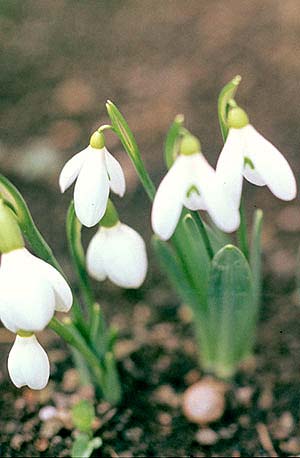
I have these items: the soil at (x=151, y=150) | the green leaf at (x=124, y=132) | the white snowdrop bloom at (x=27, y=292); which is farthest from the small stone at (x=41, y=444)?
the green leaf at (x=124, y=132)

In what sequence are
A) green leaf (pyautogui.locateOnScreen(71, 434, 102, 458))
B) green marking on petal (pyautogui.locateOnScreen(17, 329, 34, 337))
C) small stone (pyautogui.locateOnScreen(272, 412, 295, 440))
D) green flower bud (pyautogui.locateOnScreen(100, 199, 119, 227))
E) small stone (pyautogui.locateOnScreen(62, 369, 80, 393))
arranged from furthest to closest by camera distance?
small stone (pyautogui.locateOnScreen(62, 369, 80, 393)) → small stone (pyautogui.locateOnScreen(272, 412, 295, 440)) → green leaf (pyautogui.locateOnScreen(71, 434, 102, 458)) → green flower bud (pyautogui.locateOnScreen(100, 199, 119, 227)) → green marking on petal (pyautogui.locateOnScreen(17, 329, 34, 337))

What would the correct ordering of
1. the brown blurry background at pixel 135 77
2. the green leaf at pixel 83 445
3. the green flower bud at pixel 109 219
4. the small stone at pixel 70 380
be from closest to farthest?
1. the green flower bud at pixel 109 219
2. the green leaf at pixel 83 445
3. the small stone at pixel 70 380
4. the brown blurry background at pixel 135 77

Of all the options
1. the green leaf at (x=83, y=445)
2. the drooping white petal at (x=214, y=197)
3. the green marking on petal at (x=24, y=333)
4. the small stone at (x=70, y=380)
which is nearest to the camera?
the drooping white petal at (x=214, y=197)

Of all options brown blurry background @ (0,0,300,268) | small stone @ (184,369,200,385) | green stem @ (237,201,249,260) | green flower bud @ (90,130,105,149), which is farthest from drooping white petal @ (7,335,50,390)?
brown blurry background @ (0,0,300,268)

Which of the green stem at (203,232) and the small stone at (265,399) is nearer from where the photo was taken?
the green stem at (203,232)

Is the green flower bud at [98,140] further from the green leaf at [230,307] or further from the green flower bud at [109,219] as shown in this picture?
the green leaf at [230,307]

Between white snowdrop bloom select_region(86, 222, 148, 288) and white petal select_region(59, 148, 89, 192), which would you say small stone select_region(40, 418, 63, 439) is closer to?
white snowdrop bloom select_region(86, 222, 148, 288)
